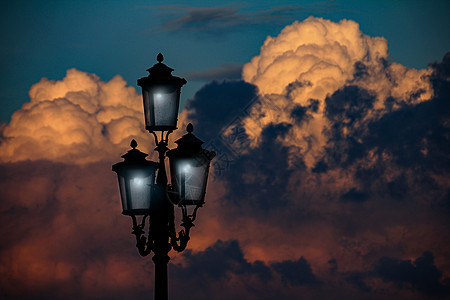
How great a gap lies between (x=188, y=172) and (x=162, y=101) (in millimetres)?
1141

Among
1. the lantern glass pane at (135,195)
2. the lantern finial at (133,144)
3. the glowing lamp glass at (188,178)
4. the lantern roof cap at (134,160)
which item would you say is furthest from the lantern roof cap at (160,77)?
the lantern glass pane at (135,195)

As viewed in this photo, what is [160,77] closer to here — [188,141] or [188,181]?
[188,141]

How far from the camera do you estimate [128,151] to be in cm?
1023

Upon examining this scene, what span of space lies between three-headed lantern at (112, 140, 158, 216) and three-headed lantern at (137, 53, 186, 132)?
0.61m

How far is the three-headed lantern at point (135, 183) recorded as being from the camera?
32.7 ft

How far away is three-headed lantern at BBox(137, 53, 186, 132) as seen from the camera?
981 cm

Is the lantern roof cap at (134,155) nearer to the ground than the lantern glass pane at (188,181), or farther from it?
farther from it

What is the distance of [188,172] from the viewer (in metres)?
9.62

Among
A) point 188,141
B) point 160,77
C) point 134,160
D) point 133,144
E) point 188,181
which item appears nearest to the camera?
point 188,181

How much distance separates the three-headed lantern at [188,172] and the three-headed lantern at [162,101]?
1.27ft

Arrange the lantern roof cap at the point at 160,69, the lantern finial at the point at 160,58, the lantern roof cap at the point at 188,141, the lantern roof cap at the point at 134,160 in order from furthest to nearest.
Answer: the lantern finial at the point at 160,58, the lantern roof cap at the point at 134,160, the lantern roof cap at the point at 160,69, the lantern roof cap at the point at 188,141

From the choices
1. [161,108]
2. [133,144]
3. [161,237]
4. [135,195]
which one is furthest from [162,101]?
[161,237]

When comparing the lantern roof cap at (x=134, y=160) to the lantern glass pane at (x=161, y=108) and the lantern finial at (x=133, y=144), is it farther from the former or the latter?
the lantern glass pane at (x=161, y=108)

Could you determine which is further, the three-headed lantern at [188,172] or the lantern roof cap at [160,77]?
the lantern roof cap at [160,77]
